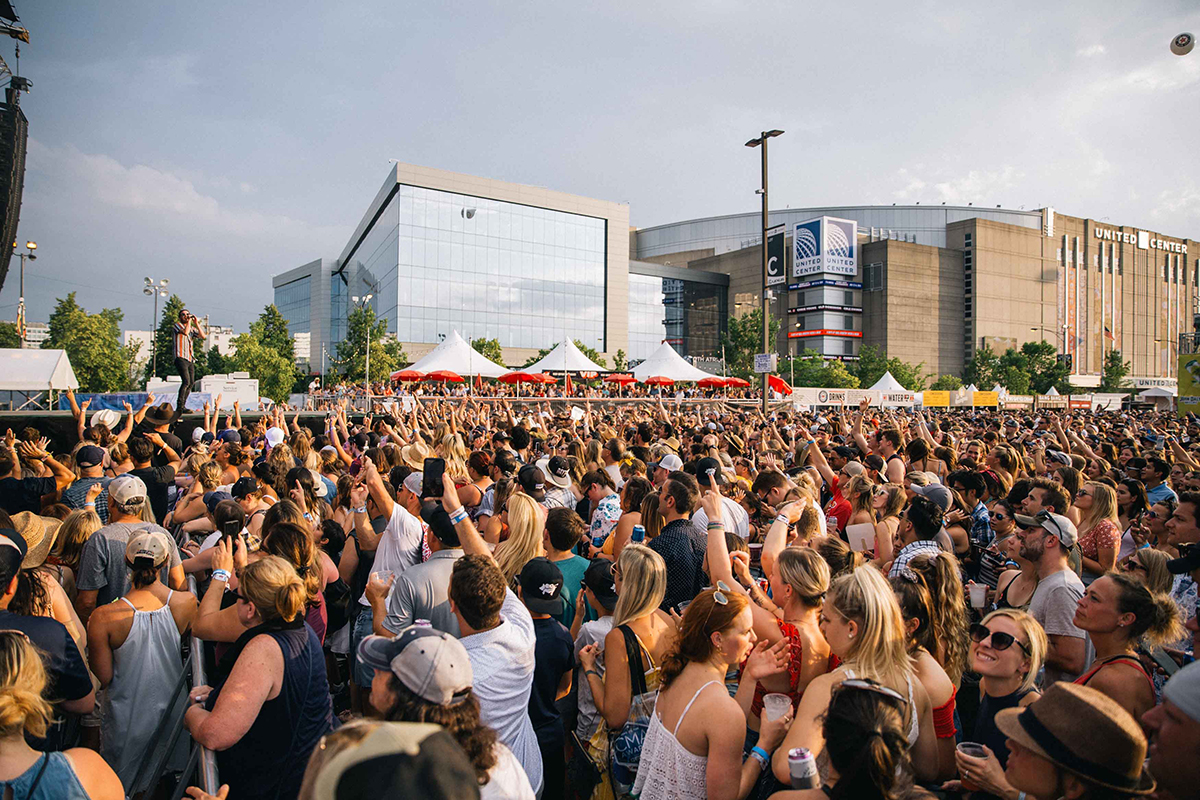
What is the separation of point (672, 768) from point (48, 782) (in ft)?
6.81

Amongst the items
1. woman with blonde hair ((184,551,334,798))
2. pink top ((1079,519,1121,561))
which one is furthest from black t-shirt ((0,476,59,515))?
pink top ((1079,519,1121,561))

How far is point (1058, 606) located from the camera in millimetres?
3527

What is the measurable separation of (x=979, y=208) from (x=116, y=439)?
140176 millimetres

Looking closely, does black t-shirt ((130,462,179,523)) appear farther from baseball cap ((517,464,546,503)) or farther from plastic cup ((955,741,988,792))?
plastic cup ((955,741,988,792))

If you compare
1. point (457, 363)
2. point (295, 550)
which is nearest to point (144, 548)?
point (295, 550)

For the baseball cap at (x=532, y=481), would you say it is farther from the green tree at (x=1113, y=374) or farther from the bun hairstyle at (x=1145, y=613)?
the green tree at (x=1113, y=374)

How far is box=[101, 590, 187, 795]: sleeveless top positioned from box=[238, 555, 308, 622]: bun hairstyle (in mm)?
Answer: 1190

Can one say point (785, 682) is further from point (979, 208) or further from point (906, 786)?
point (979, 208)

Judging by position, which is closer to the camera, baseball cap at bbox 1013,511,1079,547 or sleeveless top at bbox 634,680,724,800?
sleeveless top at bbox 634,680,724,800

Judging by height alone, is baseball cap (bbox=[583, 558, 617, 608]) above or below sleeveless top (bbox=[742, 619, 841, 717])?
above

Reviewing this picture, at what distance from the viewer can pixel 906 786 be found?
185 cm

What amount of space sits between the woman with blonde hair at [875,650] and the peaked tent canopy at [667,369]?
71.8 feet

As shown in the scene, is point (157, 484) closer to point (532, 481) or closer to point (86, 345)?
A: point (532, 481)

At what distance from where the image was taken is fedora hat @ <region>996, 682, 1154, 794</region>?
62.8 inches
